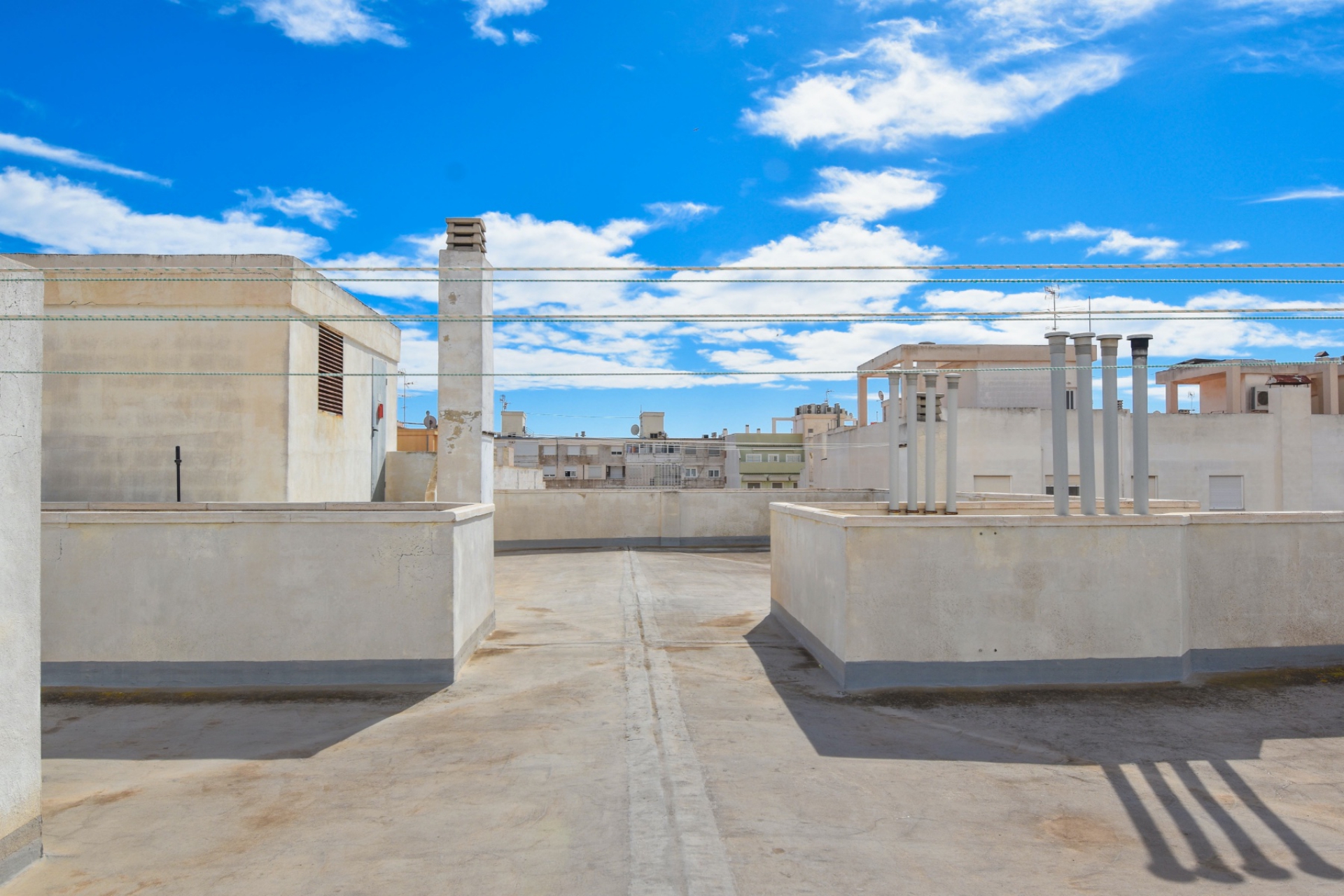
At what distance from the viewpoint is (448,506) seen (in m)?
10.3

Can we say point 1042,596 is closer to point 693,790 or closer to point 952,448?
point 693,790

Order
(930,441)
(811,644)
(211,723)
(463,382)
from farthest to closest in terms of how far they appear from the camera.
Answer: (463,382), (930,441), (811,644), (211,723)

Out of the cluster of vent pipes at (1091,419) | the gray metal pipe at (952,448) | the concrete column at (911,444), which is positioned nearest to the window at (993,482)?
the gray metal pipe at (952,448)

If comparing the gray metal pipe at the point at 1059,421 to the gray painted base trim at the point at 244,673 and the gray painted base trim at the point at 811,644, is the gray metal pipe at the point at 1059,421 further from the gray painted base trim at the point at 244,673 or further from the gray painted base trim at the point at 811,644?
the gray painted base trim at the point at 244,673

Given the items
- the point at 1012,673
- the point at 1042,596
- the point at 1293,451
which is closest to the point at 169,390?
the point at 1012,673

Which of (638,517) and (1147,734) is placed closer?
(1147,734)

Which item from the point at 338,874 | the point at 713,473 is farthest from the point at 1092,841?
the point at 713,473

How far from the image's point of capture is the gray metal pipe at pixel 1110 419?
8633 millimetres

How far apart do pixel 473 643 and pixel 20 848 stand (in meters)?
5.16

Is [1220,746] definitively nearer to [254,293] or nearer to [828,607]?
[828,607]

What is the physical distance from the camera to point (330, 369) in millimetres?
16594

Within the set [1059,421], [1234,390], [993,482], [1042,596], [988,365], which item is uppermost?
[988,365]

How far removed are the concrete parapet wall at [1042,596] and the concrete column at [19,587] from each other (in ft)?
20.5

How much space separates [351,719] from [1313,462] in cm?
3610
